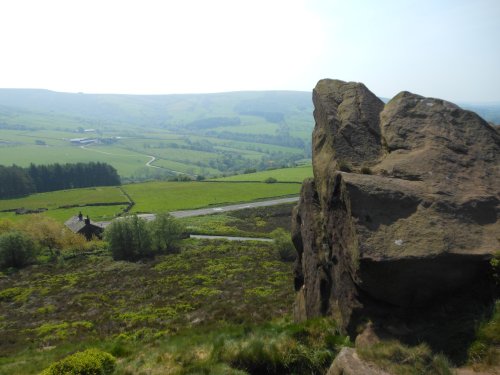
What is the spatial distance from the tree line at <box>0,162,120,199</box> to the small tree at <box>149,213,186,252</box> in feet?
362

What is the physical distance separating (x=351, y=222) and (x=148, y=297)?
39184 millimetres

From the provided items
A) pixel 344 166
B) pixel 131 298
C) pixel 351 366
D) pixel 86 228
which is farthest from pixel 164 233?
pixel 351 366

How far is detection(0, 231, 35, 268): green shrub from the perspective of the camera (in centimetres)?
7406

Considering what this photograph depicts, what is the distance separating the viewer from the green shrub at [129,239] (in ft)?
259

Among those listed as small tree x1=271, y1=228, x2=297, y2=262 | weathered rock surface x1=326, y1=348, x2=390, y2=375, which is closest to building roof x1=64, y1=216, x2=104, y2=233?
small tree x1=271, y1=228, x2=297, y2=262

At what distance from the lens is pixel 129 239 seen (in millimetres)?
79688

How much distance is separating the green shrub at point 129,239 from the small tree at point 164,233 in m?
1.60

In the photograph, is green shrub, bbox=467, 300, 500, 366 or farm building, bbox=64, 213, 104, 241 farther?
farm building, bbox=64, 213, 104, 241

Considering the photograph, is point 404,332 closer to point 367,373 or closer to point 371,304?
point 371,304

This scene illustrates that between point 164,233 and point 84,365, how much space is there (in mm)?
69852

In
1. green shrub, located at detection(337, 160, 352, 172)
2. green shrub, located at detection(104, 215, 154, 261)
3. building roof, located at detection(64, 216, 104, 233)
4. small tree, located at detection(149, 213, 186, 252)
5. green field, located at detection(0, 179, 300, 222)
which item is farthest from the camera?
green field, located at detection(0, 179, 300, 222)

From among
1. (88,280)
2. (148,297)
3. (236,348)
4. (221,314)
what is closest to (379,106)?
(236,348)

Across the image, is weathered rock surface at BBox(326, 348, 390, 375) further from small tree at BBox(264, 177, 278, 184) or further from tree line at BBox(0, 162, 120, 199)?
tree line at BBox(0, 162, 120, 199)

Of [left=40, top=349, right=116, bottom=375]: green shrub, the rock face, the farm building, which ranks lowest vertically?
the farm building
